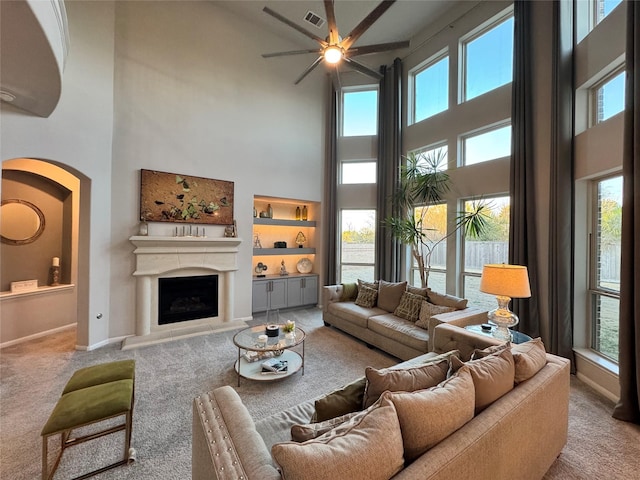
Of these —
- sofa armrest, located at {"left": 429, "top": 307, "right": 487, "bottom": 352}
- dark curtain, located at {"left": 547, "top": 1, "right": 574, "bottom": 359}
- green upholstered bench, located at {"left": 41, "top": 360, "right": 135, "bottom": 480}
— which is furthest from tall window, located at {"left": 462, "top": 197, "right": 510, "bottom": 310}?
green upholstered bench, located at {"left": 41, "top": 360, "right": 135, "bottom": 480}

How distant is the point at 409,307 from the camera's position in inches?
146

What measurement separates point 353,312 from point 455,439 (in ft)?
9.78

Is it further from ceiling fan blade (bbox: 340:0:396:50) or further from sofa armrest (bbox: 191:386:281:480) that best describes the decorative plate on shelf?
sofa armrest (bbox: 191:386:281:480)

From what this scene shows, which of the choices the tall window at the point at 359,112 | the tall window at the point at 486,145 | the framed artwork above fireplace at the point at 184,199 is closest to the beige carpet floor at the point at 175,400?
the framed artwork above fireplace at the point at 184,199

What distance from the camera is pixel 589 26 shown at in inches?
128

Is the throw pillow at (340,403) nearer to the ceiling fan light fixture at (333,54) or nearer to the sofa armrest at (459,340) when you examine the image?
the sofa armrest at (459,340)

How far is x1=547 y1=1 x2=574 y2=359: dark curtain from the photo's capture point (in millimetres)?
3172

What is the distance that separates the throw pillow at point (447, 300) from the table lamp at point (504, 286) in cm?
71

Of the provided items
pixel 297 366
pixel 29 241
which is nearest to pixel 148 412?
pixel 297 366

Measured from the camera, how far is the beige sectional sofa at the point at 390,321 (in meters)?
3.09

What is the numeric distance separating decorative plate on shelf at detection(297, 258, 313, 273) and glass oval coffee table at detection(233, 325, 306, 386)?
9.38 feet

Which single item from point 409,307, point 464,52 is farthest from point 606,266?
point 464,52

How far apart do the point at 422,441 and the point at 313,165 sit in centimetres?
564

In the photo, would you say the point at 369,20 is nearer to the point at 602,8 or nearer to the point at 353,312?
the point at 602,8
